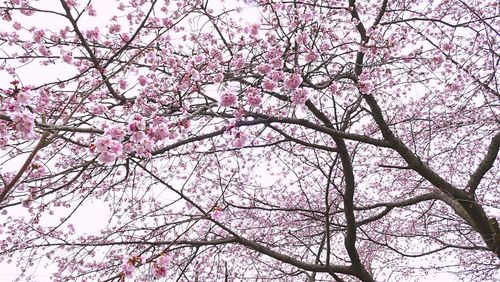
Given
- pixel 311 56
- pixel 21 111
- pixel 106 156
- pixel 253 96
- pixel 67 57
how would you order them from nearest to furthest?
pixel 21 111 < pixel 106 156 < pixel 253 96 < pixel 311 56 < pixel 67 57

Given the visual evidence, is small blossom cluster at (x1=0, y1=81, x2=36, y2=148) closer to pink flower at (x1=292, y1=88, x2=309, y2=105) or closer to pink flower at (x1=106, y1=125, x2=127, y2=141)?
pink flower at (x1=106, y1=125, x2=127, y2=141)

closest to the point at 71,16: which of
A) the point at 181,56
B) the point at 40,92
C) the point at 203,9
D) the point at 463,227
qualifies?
the point at 40,92

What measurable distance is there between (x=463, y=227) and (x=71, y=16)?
22.8ft

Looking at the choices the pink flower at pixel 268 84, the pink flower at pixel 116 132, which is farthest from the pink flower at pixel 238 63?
the pink flower at pixel 116 132

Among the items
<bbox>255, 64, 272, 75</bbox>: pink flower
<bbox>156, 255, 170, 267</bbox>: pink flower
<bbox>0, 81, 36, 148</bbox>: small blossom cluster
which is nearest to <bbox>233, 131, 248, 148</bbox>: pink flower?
<bbox>255, 64, 272, 75</bbox>: pink flower

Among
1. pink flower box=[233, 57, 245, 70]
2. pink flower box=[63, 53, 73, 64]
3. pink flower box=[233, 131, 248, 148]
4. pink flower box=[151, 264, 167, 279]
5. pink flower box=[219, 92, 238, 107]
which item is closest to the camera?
pink flower box=[151, 264, 167, 279]

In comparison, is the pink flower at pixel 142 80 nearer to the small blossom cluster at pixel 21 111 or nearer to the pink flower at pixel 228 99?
the pink flower at pixel 228 99

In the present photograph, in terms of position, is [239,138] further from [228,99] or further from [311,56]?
[311,56]

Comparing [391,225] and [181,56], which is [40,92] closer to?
[181,56]

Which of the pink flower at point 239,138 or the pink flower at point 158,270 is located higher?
the pink flower at point 239,138

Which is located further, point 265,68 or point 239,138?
point 265,68

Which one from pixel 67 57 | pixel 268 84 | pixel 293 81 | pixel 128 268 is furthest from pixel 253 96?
pixel 67 57

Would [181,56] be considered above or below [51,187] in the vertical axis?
above

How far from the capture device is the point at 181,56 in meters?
5.00
